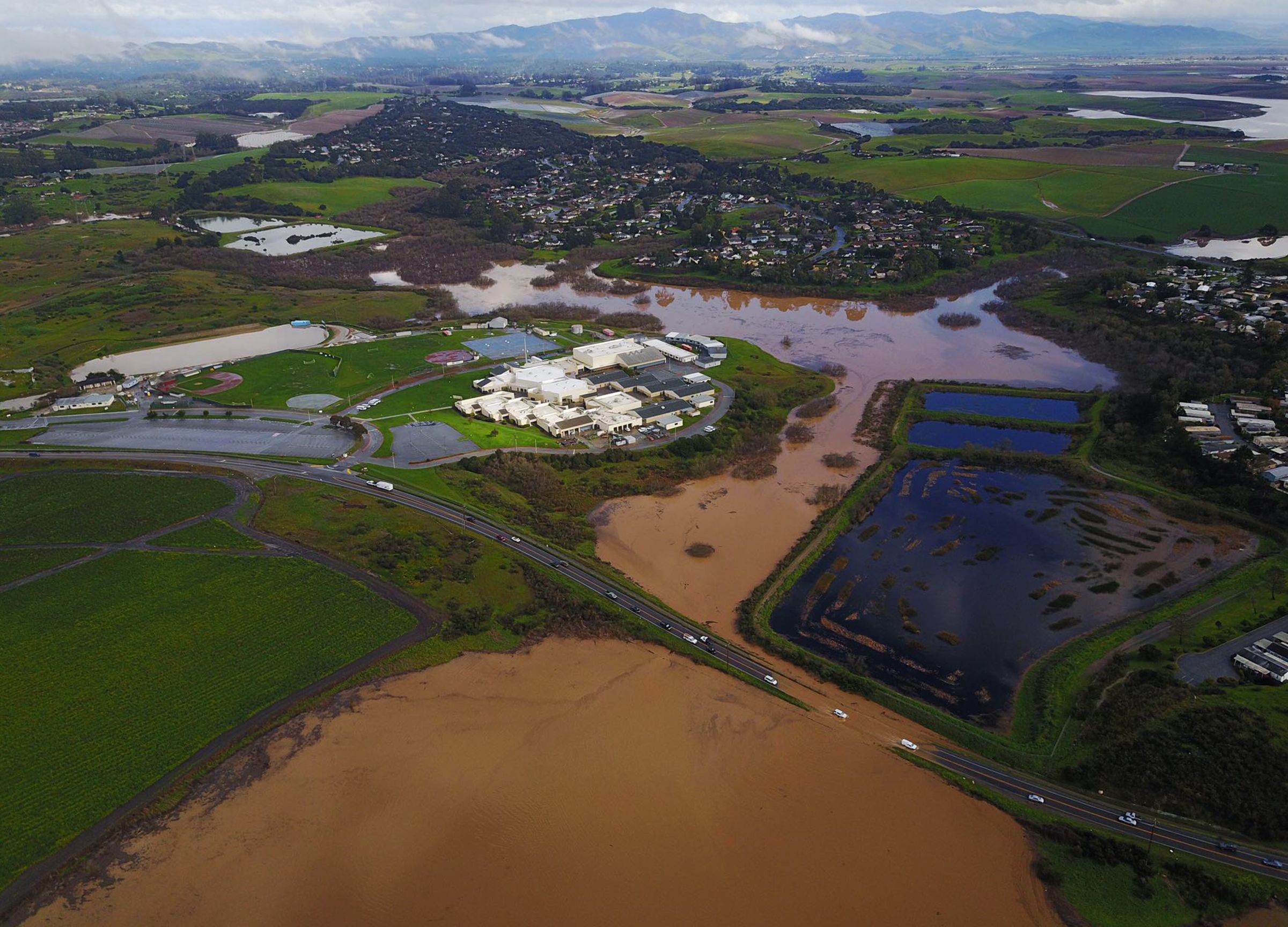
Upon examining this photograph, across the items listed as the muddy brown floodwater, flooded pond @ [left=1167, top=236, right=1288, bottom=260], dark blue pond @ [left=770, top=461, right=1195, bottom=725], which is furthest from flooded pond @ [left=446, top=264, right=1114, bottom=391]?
the muddy brown floodwater

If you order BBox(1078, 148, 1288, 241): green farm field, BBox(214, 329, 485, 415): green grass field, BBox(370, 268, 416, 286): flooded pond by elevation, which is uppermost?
BBox(1078, 148, 1288, 241): green farm field

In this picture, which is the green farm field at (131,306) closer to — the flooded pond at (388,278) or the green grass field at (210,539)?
the flooded pond at (388,278)

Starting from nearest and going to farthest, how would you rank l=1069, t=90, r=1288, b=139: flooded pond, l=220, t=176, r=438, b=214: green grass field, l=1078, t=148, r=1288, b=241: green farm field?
l=1078, t=148, r=1288, b=241: green farm field → l=220, t=176, r=438, b=214: green grass field → l=1069, t=90, r=1288, b=139: flooded pond

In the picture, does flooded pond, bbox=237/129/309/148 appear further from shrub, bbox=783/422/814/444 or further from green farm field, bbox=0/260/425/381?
shrub, bbox=783/422/814/444

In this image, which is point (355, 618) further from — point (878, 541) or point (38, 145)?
point (38, 145)

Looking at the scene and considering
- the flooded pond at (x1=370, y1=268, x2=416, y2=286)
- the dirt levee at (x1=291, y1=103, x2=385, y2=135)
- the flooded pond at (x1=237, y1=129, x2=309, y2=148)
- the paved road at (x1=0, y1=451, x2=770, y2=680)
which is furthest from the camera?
the dirt levee at (x1=291, y1=103, x2=385, y2=135)

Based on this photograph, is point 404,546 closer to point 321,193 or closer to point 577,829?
point 577,829

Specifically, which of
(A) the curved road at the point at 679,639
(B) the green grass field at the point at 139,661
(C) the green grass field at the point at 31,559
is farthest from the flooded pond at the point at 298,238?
(B) the green grass field at the point at 139,661
